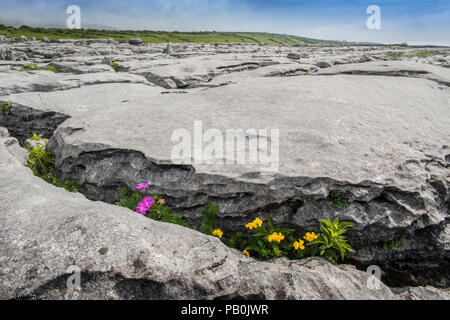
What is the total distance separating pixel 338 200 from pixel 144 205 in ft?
11.1

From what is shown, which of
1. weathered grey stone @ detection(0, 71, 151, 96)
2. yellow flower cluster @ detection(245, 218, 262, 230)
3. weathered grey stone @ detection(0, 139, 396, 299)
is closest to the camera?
weathered grey stone @ detection(0, 139, 396, 299)

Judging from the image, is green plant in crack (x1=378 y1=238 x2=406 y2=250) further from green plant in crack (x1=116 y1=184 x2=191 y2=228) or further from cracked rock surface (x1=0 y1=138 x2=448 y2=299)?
green plant in crack (x1=116 y1=184 x2=191 y2=228)

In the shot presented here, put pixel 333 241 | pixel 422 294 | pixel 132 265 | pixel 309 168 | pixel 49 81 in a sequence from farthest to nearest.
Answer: pixel 49 81
pixel 309 168
pixel 333 241
pixel 422 294
pixel 132 265

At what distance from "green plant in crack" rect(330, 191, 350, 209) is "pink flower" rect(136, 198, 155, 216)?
319 centimetres

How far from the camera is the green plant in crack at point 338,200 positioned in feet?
13.6

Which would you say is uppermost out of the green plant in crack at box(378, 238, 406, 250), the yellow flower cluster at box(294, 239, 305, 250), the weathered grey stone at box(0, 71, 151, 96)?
the weathered grey stone at box(0, 71, 151, 96)

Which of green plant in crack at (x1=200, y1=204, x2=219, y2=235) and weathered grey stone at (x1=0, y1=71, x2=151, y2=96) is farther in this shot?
weathered grey stone at (x1=0, y1=71, x2=151, y2=96)

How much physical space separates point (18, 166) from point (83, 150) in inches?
47.5

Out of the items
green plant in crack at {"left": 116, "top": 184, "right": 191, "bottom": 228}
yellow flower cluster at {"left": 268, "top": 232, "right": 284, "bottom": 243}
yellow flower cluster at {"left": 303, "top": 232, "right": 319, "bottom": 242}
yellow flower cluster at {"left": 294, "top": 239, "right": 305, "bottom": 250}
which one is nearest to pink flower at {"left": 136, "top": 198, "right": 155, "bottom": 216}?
green plant in crack at {"left": 116, "top": 184, "right": 191, "bottom": 228}

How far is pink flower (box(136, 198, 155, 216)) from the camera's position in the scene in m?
4.37

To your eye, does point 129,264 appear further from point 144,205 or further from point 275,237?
point 275,237

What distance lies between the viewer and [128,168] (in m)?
5.19

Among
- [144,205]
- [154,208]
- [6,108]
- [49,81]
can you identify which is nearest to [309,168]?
[154,208]

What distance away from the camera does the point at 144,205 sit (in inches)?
174
